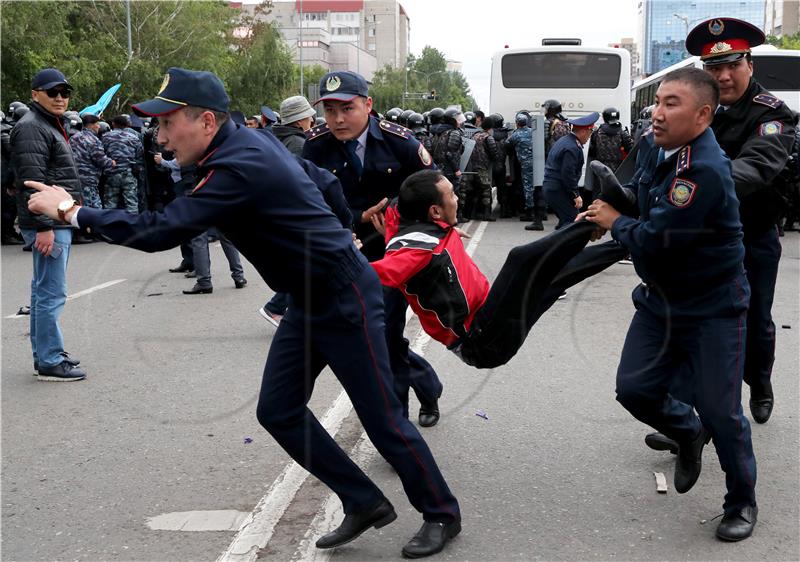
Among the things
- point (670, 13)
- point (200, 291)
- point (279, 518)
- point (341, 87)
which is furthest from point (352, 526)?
point (670, 13)

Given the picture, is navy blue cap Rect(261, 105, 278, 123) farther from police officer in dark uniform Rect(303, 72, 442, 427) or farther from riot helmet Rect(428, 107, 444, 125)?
police officer in dark uniform Rect(303, 72, 442, 427)

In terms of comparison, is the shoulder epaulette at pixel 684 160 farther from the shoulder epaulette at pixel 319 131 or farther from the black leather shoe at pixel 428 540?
the shoulder epaulette at pixel 319 131

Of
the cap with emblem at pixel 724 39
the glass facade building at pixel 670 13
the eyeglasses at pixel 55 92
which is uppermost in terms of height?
the glass facade building at pixel 670 13

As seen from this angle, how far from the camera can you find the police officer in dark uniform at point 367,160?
5039mm

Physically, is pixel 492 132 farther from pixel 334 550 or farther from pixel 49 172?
pixel 334 550

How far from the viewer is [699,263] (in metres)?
3.95

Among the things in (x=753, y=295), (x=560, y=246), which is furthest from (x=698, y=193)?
(x=753, y=295)

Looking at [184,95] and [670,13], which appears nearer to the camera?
[184,95]

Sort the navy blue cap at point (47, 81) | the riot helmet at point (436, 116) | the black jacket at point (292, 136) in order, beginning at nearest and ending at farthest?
the navy blue cap at point (47, 81)
the black jacket at point (292, 136)
the riot helmet at point (436, 116)

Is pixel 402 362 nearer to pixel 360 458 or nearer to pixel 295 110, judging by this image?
pixel 360 458

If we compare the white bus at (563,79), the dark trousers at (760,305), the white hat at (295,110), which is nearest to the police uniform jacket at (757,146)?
the dark trousers at (760,305)

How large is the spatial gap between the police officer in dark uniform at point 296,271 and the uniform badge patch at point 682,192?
3.91ft

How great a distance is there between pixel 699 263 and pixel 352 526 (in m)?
1.73

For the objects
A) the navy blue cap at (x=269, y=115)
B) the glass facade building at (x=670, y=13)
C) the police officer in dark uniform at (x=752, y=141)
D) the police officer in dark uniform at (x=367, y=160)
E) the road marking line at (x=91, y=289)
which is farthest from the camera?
the glass facade building at (x=670, y=13)
